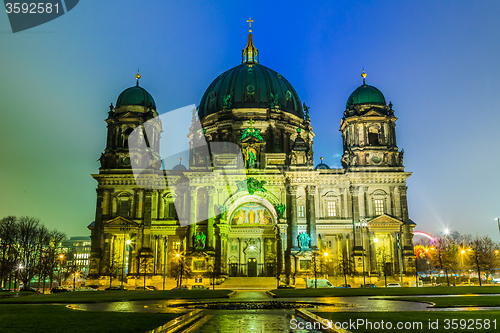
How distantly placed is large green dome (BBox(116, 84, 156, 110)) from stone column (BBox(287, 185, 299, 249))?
1080 inches

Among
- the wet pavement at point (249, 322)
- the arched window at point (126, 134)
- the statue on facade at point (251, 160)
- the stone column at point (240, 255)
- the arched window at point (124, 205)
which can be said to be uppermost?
the arched window at point (126, 134)

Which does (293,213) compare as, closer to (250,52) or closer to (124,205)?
(124,205)

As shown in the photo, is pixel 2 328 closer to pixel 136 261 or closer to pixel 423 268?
pixel 136 261

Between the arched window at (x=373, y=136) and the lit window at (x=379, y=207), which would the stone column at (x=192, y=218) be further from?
the arched window at (x=373, y=136)

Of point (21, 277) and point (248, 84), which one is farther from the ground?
point (248, 84)

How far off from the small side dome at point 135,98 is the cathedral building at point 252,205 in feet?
0.73

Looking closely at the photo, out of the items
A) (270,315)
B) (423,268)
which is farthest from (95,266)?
(423,268)

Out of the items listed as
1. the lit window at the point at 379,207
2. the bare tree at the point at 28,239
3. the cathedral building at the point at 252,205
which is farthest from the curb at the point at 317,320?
the bare tree at the point at 28,239

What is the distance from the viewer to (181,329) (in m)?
16.1

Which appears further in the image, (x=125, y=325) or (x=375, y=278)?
(x=375, y=278)

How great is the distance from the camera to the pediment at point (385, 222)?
68.0m

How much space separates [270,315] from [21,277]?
67.1 metres

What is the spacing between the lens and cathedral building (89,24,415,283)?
66062 mm

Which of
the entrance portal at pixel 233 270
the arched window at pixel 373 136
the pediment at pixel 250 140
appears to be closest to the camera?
the entrance portal at pixel 233 270
